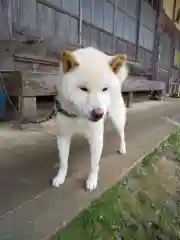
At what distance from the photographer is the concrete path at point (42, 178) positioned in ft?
4.97

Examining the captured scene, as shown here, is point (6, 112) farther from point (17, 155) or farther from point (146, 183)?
point (146, 183)

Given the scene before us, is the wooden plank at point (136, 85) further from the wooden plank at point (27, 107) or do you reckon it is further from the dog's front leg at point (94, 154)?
the dog's front leg at point (94, 154)

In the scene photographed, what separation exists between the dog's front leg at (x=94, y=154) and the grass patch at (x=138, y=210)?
0.39ft

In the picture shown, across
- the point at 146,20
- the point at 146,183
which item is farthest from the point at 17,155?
the point at 146,20

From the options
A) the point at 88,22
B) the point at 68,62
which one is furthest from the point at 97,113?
the point at 88,22

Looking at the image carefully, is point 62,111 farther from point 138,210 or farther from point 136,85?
point 136,85

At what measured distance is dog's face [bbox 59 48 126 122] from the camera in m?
1.55

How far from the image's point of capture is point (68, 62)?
1602 millimetres

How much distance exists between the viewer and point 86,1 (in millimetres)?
5328

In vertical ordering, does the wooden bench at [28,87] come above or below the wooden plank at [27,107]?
above

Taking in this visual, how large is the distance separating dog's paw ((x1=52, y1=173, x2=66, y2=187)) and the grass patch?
30 cm

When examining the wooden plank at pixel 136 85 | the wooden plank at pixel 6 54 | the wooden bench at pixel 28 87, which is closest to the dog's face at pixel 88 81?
the wooden bench at pixel 28 87

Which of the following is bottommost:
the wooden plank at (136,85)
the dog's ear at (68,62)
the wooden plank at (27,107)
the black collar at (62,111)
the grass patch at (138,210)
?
the grass patch at (138,210)

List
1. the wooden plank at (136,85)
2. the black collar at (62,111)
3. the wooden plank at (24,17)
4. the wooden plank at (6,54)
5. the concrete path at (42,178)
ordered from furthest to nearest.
Result: the wooden plank at (136,85), the wooden plank at (24,17), the wooden plank at (6,54), the black collar at (62,111), the concrete path at (42,178)
